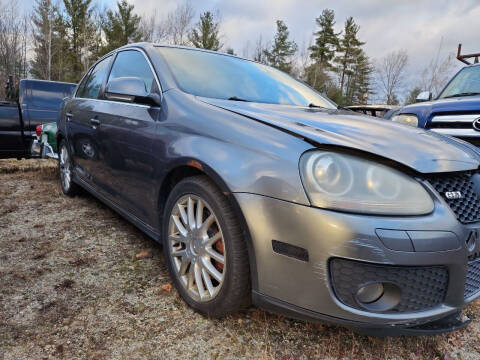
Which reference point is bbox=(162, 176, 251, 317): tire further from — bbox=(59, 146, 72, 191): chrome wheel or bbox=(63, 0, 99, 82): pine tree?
bbox=(63, 0, 99, 82): pine tree

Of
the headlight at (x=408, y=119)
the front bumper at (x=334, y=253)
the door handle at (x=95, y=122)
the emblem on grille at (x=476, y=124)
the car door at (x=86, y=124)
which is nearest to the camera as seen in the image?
the front bumper at (x=334, y=253)

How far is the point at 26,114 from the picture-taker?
5.61 meters

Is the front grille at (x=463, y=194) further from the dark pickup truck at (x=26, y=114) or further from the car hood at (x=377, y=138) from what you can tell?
the dark pickup truck at (x=26, y=114)

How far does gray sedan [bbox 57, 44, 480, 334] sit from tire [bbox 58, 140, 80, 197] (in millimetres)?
2127

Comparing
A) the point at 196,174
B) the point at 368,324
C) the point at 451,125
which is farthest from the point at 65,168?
the point at 451,125

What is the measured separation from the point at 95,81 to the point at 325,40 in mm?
39429

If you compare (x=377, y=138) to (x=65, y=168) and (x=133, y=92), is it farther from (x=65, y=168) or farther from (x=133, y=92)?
(x=65, y=168)

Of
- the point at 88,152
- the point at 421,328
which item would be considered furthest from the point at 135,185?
the point at 421,328

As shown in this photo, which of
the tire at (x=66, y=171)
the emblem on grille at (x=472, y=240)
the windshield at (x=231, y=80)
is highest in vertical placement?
the windshield at (x=231, y=80)

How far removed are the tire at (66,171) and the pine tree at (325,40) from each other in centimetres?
3762

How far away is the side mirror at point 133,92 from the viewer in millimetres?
2062

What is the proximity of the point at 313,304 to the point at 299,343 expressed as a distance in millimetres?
406

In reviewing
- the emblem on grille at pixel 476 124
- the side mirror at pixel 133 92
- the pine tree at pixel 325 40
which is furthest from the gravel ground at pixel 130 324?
the pine tree at pixel 325 40

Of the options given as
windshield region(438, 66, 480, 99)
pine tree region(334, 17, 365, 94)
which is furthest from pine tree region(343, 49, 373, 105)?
windshield region(438, 66, 480, 99)
